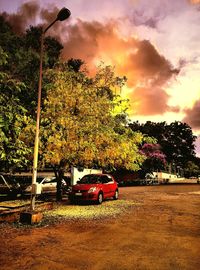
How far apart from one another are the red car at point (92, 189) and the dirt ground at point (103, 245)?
5278 millimetres

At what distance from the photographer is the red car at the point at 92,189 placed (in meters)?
16.7

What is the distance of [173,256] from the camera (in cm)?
659

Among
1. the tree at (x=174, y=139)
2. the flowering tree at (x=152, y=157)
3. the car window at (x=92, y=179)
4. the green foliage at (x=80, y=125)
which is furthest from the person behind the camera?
the tree at (x=174, y=139)

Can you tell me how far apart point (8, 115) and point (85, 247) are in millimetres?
6800

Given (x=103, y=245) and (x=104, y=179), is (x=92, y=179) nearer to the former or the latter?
(x=104, y=179)

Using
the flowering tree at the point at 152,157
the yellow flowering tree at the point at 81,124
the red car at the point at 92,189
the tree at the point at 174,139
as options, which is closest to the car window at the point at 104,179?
the red car at the point at 92,189

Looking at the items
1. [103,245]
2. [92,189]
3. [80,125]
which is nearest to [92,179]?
[92,189]

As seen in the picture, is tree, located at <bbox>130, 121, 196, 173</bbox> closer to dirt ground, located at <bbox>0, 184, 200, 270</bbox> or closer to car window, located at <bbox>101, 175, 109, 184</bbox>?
car window, located at <bbox>101, 175, 109, 184</bbox>

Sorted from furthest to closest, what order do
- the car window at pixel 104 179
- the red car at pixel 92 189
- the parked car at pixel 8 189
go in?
the car window at pixel 104 179 → the parked car at pixel 8 189 → the red car at pixel 92 189

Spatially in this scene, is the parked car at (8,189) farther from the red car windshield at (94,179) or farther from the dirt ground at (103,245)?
the dirt ground at (103,245)

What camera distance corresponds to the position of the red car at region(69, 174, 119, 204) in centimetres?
1667

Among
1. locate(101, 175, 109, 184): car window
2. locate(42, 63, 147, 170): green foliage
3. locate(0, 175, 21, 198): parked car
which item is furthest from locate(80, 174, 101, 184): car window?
locate(0, 175, 21, 198): parked car

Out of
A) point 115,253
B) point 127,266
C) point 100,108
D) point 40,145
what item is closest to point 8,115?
point 40,145

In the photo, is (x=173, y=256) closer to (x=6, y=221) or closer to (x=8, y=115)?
(x=6, y=221)
